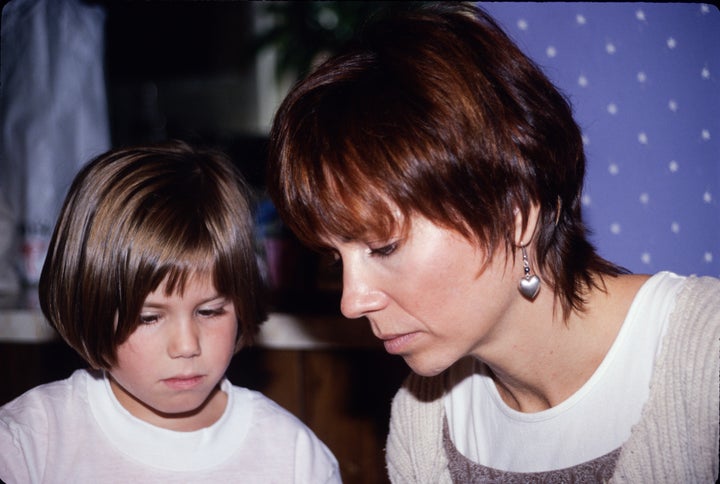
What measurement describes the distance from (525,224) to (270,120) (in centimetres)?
100

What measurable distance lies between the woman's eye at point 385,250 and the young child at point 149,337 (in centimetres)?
28

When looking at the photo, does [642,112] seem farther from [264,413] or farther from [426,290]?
[264,413]

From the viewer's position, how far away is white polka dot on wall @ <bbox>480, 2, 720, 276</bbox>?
1.26m

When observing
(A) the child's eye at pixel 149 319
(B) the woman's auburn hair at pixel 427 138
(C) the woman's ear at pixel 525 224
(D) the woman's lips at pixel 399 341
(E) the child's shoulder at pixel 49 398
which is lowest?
(E) the child's shoulder at pixel 49 398

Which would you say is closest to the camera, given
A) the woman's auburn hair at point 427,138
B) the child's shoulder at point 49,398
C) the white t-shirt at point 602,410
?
the woman's auburn hair at point 427,138

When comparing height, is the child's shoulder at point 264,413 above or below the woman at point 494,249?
below

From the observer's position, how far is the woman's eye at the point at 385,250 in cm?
98

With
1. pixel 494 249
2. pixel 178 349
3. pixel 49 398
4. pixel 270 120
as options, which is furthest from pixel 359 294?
pixel 270 120

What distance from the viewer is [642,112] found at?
51.3 inches

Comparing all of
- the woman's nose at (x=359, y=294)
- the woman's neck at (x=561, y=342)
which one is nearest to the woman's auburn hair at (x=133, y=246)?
the woman's nose at (x=359, y=294)

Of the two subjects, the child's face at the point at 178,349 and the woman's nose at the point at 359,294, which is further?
the child's face at the point at 178,349

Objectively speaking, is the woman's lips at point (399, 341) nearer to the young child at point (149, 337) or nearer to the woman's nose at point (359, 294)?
the woman's nose at point (359, 294)

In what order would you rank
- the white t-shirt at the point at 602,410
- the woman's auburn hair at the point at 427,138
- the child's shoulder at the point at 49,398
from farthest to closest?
the child's shoulder at the point at 49,398
the white t-shirt at the point at 602,410
the woman's auburn hair at the point at 427,138

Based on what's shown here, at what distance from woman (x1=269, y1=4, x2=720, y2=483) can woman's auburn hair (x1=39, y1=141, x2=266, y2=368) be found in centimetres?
16
